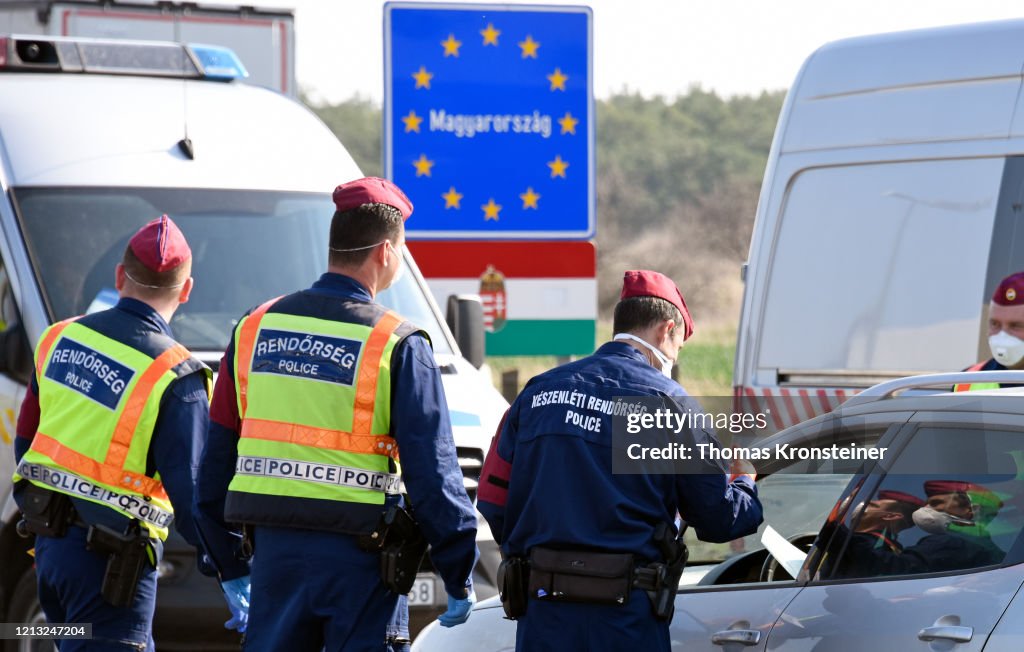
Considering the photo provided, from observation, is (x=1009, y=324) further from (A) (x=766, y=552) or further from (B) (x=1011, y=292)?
(A) (x=766, y=552)

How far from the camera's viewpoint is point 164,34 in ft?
33.8

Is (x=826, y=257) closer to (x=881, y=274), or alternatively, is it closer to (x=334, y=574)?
(x=881, y=274)

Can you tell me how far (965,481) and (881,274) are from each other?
3.42 m

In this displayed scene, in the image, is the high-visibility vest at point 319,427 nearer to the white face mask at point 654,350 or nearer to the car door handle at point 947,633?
the white face mask at point 654,350

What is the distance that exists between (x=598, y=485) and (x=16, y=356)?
3.33m

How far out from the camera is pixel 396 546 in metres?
4.21

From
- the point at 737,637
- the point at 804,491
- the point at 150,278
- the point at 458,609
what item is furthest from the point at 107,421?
the point at 804,491

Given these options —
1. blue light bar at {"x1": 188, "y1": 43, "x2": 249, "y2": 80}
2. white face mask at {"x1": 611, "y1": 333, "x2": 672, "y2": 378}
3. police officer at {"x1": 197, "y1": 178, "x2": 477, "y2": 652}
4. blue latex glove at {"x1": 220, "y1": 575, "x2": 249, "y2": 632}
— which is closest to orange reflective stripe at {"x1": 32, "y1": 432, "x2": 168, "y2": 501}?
blue latex glove at {"x1": 220, "y1": 575, "x2": 249, "y2": 632}

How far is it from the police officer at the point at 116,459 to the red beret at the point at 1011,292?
2.97 m

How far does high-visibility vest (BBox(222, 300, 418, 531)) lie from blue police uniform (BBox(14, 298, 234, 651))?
52 cm

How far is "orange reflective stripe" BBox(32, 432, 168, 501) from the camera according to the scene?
488 centimetres

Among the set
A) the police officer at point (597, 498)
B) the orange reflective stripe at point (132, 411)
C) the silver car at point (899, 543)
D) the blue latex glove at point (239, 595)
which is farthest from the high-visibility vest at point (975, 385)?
the orange reflective stripe at point (132, 411)

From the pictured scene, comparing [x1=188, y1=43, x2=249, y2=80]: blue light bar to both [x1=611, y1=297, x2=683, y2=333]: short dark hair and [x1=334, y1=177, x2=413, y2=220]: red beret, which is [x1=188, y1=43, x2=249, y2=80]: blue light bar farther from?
[x1=611, y1=297, x2=683, y2=333]: short dark hair

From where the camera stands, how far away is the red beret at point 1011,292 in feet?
19.0
